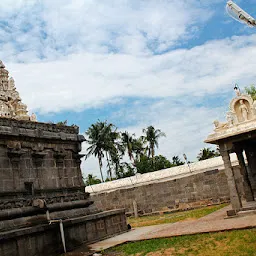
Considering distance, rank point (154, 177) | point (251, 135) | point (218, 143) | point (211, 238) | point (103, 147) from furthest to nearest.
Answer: point (103, 147), point (154, 177), point (218, 143), point (251, 135), point (211, 238)

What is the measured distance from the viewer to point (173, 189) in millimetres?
20375

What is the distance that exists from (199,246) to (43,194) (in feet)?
20.5

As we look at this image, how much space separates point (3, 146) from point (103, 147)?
35342 millimetres

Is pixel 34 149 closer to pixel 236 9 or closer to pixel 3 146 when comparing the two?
pixel 3 146

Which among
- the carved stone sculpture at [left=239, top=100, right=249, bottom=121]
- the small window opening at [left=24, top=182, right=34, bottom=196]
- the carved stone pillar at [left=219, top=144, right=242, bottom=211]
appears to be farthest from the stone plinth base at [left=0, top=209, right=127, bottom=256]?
the carved stone sculpture at [left=239, top=100, right=249, bottom=121]

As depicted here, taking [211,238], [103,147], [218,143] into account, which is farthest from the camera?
[103,147]

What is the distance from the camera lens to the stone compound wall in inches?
750

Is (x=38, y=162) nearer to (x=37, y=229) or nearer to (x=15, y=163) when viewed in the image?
(x=15, y=163)

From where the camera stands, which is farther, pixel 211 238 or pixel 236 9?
pixel 236 9

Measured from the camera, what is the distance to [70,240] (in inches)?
426

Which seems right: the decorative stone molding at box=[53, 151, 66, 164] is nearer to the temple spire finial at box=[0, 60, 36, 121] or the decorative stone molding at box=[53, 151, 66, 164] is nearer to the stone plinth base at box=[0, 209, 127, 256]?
the temple spire finial at box=[0, 60, 36, 121]

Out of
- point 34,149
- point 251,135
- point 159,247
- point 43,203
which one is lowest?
point 159,247

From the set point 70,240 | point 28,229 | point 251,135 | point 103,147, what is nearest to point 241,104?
point 251,135

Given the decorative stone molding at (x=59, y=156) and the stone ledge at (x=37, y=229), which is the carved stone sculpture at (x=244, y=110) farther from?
the decorative stone molding at (x=59, y=156)
